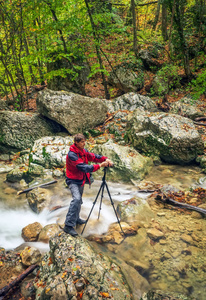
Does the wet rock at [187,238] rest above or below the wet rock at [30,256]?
below

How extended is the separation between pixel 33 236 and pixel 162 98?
1116 centimetres

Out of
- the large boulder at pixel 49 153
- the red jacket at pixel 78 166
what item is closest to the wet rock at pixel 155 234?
the red jacket at pixel 78 166

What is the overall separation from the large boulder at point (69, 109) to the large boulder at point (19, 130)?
2.48 feet

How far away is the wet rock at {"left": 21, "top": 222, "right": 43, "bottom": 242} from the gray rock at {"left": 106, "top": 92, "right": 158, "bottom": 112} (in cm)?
862

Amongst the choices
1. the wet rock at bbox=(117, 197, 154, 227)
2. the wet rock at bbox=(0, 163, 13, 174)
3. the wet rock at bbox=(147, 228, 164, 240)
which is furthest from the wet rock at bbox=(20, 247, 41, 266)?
the wet rock at bbox=(0, 163, 13, 174)

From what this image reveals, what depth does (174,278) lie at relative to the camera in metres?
3.41

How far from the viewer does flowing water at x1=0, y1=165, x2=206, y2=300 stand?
11.3ft

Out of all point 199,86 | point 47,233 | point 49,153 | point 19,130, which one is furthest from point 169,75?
point 47,233

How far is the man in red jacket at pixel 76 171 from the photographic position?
3.92 meters

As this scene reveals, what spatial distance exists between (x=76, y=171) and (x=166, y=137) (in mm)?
5253

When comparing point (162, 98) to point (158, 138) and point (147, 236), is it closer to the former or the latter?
point (158, 138)

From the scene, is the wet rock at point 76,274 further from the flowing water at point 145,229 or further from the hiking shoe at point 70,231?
the flowing water at point 145,229

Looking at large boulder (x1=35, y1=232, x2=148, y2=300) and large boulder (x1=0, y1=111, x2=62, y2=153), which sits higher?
large boulder (x1=0, y1=111, x2=62, y2=153)

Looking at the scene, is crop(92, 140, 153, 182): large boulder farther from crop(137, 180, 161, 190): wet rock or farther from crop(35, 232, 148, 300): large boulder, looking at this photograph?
crop(35, 232, 148, 300): large boulder
